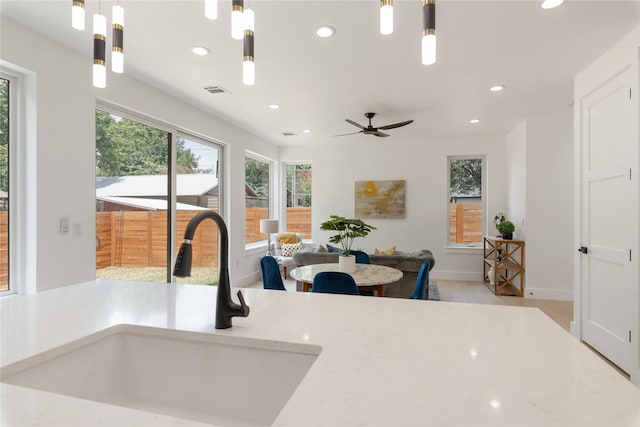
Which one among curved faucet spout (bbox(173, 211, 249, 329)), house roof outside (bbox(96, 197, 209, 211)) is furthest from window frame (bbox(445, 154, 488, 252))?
curved faucet spout (bbox(173, 211, 249, 329))

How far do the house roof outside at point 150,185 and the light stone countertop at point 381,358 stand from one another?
2.14 meters

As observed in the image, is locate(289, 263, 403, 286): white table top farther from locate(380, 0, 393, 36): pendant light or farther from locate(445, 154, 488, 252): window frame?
locate(445, 154, 488, 252): window frame

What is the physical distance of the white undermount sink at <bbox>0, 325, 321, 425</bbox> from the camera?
2.96ft

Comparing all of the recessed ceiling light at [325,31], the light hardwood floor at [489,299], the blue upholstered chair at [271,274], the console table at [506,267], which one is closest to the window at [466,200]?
the console table at [506,267]

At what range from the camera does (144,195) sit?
3752mm

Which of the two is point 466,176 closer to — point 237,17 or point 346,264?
point 346,264

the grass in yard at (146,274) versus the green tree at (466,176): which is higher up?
the green tree at (466,176)

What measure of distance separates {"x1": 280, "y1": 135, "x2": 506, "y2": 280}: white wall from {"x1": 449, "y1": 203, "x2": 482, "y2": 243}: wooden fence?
15 cm

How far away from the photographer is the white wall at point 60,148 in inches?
98.1

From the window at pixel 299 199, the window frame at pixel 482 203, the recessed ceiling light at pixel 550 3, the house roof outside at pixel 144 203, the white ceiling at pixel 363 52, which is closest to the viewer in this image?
the recessed ceiling light at pixel 550 3

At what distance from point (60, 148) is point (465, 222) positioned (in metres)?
5.90

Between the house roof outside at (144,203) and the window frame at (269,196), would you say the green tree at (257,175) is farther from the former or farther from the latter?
the house roof outside at (144,203)

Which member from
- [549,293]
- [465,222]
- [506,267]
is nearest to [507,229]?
[506,267]

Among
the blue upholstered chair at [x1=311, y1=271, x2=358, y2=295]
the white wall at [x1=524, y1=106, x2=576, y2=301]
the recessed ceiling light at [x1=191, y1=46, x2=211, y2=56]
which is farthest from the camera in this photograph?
the white wall at [x1=524, y1=106, x2=576, y2=301]
